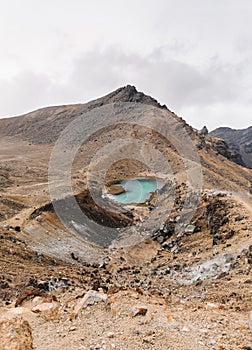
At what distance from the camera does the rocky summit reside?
7.89 m

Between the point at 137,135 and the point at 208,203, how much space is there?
49707mm

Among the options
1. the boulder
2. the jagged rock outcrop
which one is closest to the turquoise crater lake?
the boulder

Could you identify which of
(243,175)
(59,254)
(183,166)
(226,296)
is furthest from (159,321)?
(243,175)

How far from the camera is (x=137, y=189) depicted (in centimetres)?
5522

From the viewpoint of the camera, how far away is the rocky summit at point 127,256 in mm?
7887

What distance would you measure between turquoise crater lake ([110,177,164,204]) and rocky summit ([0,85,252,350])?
0.18m

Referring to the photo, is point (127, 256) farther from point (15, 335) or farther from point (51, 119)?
point (51, 119)

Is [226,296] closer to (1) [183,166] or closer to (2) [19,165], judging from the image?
(1) [183,166]

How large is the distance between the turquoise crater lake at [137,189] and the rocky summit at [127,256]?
18 centimetres

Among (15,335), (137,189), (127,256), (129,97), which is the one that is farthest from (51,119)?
(15,335)

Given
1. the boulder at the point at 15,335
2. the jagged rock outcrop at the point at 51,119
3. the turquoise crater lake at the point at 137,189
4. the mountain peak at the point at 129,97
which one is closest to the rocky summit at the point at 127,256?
the boulder at the point at 15,335

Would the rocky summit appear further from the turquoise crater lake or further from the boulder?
the turquoise crater lake

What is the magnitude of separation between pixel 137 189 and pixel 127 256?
29.2 metres

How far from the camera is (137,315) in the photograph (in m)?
8.45
